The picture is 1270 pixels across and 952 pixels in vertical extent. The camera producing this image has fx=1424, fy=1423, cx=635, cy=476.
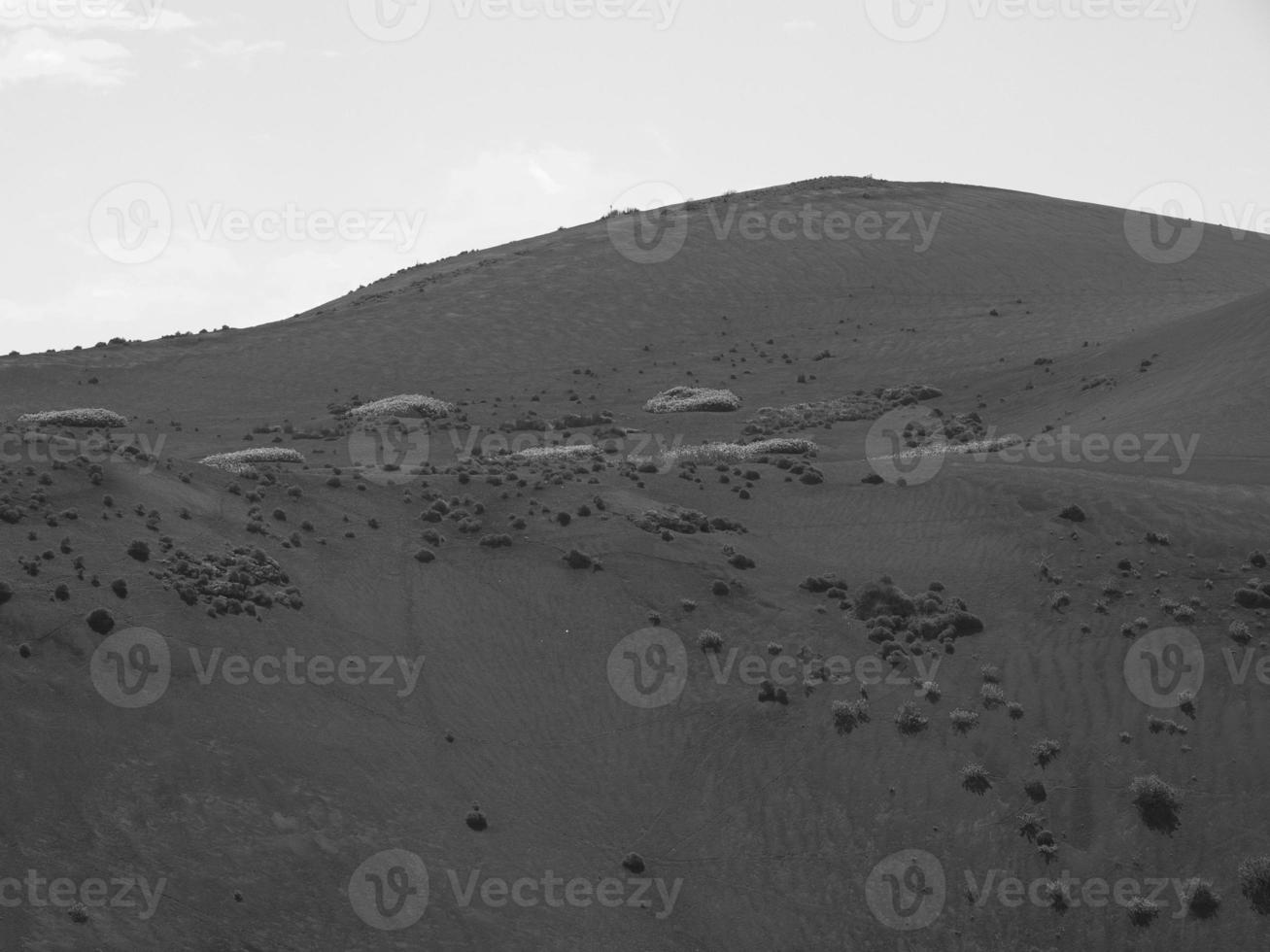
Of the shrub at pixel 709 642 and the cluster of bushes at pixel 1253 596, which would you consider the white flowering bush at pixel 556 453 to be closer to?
the shrub at pixel 709 642

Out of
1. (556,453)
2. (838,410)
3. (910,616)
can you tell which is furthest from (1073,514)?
(838,410)

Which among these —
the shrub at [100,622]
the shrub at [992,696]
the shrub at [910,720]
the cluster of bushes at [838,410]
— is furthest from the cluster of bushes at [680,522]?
the shrub at [100,622]

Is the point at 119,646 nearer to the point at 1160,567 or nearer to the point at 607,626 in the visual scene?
the point at 607,626

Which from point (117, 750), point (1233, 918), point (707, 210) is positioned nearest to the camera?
point (1233, 918)

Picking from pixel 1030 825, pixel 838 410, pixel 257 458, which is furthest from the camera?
pixel 838 410

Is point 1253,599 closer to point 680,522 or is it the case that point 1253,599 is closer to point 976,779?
point 976,779

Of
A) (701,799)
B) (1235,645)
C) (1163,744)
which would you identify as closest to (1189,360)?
(1235,645)
